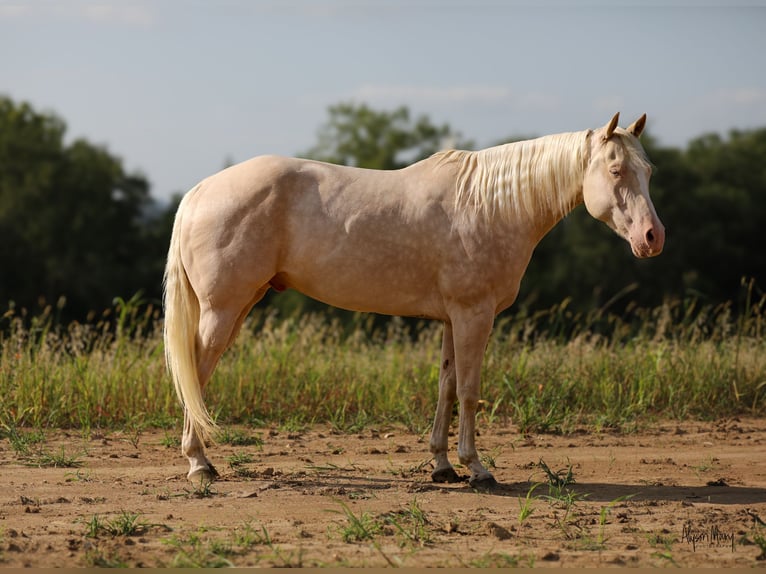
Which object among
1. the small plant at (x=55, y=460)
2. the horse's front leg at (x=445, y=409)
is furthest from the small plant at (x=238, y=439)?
the horse's front leg at (x=445, y=409)

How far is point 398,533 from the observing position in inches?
164

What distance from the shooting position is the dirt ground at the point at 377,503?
3.92 metres

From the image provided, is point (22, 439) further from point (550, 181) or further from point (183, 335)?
point (550, 181)

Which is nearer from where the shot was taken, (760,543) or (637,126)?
(760,543)

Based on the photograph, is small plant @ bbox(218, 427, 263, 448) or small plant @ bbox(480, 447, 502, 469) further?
small plant @ bbox(218, 427, 263, 448)

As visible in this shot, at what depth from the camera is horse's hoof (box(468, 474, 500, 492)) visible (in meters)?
5.32

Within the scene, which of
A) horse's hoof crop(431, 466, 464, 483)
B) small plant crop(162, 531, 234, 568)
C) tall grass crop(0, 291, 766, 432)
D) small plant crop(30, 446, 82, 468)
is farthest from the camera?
tall grass crop(0, 291, 766, 432)

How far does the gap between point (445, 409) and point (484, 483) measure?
596mm

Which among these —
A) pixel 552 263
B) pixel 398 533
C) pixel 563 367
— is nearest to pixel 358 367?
pixel 563 367

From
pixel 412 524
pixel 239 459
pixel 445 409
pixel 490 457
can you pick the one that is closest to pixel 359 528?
pixel 412 524

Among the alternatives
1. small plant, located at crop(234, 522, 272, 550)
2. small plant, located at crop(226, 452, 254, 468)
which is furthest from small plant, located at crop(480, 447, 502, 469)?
small plant, located at crop(234, 522, 272, 550)

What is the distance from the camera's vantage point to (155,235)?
3797 centimetres

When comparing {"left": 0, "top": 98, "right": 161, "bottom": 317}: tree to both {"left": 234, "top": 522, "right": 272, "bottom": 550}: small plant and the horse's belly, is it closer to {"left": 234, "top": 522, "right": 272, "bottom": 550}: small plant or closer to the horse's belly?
the horse's belly

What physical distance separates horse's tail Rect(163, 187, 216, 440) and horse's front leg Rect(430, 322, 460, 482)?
4.79 ft
